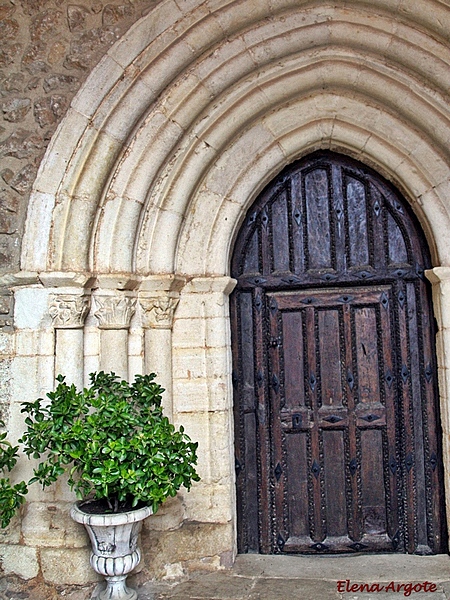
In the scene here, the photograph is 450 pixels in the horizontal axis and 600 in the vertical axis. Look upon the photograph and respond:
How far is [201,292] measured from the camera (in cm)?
361

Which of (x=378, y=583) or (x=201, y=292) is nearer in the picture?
(x=378, y=583)

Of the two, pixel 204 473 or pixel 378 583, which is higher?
pixel 204 473

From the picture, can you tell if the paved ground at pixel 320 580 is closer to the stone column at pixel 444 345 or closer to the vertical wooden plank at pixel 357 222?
the stone column at pixel 444 345

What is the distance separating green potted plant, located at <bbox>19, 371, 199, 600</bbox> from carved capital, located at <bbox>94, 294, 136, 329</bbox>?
389 millimetres

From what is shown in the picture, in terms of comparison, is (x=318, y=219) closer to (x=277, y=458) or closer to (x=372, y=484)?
(x=277, y=458)

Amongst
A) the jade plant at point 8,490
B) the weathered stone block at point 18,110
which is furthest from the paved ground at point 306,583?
the weathered stone block at point 18,110

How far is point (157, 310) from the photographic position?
11.4 feet

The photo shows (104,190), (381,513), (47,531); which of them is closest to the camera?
(47,531)

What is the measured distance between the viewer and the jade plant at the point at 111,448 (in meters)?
2.77

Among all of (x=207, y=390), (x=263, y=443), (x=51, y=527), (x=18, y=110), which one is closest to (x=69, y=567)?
(x=51, y=527)

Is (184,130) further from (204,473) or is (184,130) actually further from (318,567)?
(318,567)

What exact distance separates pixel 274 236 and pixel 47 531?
2243mm

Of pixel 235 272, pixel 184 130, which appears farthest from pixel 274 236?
pixel 184 130
